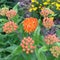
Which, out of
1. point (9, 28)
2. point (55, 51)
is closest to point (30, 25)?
point (9, 28)

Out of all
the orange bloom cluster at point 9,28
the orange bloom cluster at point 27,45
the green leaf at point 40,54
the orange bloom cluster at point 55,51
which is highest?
the orange bloom cluster at point 9,28

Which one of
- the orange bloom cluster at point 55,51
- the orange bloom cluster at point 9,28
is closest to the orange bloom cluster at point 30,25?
the orange bloom cluster at point 9,28

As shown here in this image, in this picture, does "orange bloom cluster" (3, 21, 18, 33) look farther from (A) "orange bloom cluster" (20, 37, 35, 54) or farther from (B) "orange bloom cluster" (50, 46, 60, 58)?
(B) "orange bloom cluster" (50, 46, 60, 58)

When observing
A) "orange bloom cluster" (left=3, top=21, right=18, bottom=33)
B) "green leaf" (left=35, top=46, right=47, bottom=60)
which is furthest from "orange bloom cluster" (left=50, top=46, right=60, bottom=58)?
"orange bloom cluster" (left=3, top=21, right=18, bottom=33)

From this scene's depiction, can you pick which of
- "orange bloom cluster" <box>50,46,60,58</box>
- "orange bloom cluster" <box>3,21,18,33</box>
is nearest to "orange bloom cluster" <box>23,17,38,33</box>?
"orange bloom cluster" <box>3,21,18,33</box>

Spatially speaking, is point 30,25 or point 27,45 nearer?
point 27,45

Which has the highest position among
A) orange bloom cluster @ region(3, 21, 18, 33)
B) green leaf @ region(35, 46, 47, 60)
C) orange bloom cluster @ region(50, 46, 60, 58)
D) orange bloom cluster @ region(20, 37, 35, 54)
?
orange bloom cluster @ region(3, 21, 18, 33)

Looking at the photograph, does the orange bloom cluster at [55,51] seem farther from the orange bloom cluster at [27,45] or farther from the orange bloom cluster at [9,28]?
the orange bloom cluster at [9,28]

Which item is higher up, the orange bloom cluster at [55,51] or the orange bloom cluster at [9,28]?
the orange bloom cluster at [9,28]

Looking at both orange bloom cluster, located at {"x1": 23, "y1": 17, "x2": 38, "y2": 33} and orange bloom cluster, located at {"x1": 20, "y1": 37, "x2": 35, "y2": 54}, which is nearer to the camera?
orange bloom cluster, located at {"x1": 20, "y1": 37, "x2": 35, "y2": 54}

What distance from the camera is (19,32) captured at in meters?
2.18

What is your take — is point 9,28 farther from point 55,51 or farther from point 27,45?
point 55,51

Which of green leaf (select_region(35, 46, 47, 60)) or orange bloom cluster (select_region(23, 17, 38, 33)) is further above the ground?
orange bloom cluster (select_region(23, 17, 38, 33))

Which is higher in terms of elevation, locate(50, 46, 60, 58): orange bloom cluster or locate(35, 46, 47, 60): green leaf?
locate(50, 46, 60, 58): orange bloom cluster
